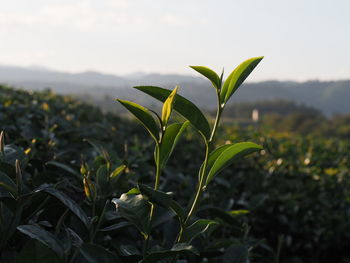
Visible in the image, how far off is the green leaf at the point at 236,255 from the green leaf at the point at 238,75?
0.66 metres

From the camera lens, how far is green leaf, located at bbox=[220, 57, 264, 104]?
101 cm

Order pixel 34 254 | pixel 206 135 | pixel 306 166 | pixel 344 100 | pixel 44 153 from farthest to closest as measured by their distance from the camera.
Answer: pixel 344 100 → pixel 306 166 → pixel 44 153 → pixel 206 135 → pixel 34 254

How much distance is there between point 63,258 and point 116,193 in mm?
691

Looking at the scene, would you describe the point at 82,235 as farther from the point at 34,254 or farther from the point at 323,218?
the point at 323,218

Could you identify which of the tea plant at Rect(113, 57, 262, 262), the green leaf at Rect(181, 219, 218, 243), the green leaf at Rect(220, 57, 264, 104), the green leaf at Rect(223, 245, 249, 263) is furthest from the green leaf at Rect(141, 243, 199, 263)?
the green leaf at Rect(223, 245, 249, 263)

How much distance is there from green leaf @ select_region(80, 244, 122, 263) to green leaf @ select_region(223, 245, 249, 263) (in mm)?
573

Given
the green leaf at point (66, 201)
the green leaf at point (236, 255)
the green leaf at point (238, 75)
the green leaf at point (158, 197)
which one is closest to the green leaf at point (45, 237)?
the green leaf at point (66, 201)

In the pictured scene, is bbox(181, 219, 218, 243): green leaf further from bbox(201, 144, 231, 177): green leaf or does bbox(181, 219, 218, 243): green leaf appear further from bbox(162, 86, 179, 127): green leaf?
bbox(162, 86, 179, 127): green leaf

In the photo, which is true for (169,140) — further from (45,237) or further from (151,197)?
(45,237)

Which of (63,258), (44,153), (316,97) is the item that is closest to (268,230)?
(44,153)

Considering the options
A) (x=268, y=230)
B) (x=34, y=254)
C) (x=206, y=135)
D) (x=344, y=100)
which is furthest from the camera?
(x=344, y=100)

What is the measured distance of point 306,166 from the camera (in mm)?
4574

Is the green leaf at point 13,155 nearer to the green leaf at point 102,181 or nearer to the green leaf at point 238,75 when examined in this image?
A: the green leaf at point 102,181

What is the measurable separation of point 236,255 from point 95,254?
2.07ft
